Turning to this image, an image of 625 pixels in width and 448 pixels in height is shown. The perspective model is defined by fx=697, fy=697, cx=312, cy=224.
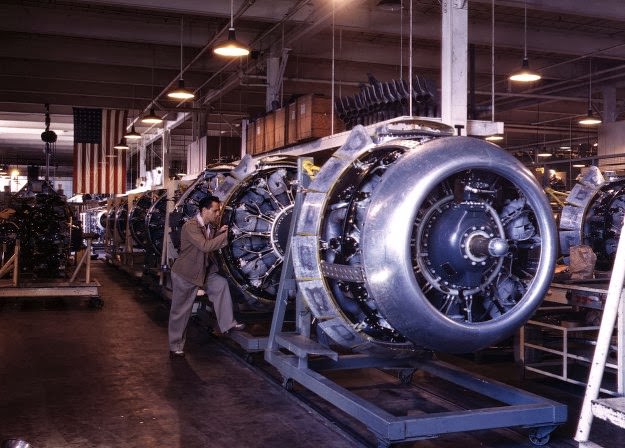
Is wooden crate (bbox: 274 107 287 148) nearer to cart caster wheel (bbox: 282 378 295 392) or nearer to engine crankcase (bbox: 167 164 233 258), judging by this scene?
engine crankcase (bbox: 167 164 233 258)

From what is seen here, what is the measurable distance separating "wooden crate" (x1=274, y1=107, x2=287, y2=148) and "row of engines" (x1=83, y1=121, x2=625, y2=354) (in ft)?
11.7

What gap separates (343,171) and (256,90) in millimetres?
12437

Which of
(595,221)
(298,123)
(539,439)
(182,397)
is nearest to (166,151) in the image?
(298,123)

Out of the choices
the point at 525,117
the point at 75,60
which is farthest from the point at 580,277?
the point at 525,117

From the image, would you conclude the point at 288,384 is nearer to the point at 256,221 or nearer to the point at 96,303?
the point at 256,221

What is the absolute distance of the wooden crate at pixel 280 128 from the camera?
8.23 meters

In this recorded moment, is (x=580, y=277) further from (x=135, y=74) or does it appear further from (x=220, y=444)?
(x=135, y=74)

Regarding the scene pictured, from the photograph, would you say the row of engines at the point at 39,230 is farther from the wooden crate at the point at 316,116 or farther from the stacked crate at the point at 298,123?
the wooden crate at the point at 316,116

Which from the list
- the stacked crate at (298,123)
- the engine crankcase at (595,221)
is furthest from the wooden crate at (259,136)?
the engine crankcase at (595,221)

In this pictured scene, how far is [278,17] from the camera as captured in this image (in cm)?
998

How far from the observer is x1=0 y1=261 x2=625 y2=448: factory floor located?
14.1 ft

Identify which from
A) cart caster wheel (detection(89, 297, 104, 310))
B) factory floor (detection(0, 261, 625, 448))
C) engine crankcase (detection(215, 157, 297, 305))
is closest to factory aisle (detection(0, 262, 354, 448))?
factory floor (detection(0, 261, 625, 448))

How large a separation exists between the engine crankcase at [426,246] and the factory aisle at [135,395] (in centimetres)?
81

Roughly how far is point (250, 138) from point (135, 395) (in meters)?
5.14
